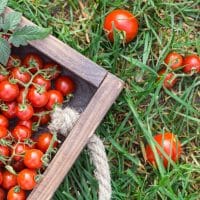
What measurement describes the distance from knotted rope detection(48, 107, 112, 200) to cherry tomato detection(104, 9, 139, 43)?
1.11 feet

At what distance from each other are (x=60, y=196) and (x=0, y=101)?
391 millimetres

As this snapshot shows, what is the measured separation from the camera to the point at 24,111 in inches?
60.5

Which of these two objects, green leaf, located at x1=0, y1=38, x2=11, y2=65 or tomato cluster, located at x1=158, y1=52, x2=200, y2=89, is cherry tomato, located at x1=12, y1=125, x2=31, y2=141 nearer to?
green leaf, located at x1=0, y1=38, x2=11, y2=65

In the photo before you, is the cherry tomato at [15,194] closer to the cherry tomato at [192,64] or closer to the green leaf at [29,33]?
the green leaf at [29,33]

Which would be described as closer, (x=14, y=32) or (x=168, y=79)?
(x=14, y=32)

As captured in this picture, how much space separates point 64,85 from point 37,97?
0.11 meters

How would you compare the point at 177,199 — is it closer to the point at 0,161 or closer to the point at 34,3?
the point at 0,161

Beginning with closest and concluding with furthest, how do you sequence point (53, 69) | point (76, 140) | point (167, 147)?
point (76, 140) < point (53, 69) < point (167, 147)

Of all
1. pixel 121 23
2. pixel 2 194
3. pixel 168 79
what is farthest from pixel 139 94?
pixel 2 194

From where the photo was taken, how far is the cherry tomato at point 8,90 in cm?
153

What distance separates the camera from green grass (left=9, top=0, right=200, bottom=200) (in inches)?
68.1

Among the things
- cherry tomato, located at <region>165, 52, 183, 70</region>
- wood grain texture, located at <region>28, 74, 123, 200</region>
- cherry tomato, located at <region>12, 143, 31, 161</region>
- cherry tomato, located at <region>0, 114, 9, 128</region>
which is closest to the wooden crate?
wood grain texture, located at <region>28, 74, 123, 200</region>

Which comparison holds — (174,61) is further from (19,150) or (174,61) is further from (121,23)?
(19,150)

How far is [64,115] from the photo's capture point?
1544 millimetres
